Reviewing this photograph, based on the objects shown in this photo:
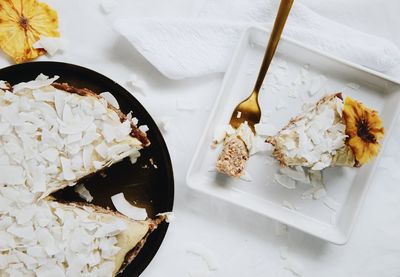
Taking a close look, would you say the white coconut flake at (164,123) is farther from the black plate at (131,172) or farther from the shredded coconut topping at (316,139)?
the shredded coconut topping at (316,139)

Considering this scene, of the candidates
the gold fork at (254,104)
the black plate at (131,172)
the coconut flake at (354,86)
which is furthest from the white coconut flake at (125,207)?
the coconut flake at (354,86)

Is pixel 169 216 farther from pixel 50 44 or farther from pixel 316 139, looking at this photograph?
pixel 50 44

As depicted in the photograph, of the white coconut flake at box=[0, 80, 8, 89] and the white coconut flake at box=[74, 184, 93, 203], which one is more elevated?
the white coconut flake at box=[0, 80, 8, 89]

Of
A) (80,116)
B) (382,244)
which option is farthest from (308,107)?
(80,116)

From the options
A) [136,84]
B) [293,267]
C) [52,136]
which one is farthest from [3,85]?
[293,267]

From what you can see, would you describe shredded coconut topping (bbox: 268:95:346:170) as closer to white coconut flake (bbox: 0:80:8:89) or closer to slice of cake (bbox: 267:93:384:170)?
slice of cake (bbox: 267:93:384:170)

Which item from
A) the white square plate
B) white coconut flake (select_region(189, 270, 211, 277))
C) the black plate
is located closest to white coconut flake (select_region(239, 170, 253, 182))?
the white square plate
